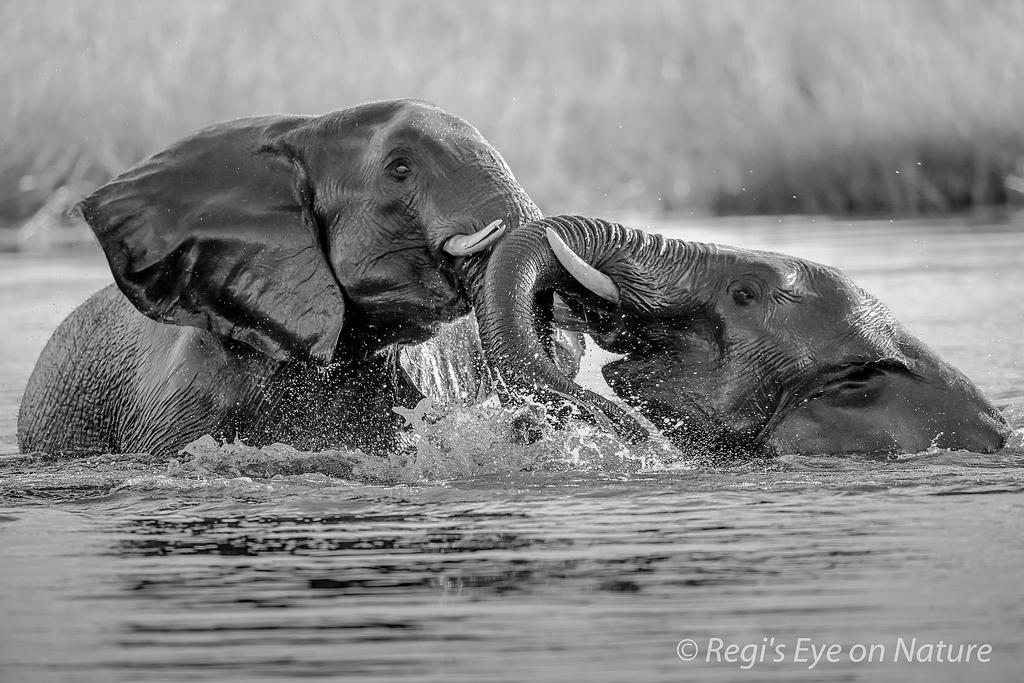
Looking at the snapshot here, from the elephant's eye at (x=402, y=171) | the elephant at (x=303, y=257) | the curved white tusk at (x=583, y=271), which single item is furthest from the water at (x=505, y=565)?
the elephant's eye at (x=402, y=171)

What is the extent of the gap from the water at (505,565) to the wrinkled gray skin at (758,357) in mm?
146

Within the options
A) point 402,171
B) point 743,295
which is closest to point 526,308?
point 402,171

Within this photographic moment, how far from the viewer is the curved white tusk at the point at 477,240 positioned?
7.23 metres

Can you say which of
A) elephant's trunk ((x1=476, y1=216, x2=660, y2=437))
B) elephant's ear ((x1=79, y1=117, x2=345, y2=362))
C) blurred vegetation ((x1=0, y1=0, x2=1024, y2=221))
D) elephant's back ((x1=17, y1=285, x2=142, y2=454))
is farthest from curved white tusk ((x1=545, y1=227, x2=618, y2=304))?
blurred vegetation ((x1=0, y1=0, x2=1024, y2=221))

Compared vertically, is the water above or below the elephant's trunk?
below

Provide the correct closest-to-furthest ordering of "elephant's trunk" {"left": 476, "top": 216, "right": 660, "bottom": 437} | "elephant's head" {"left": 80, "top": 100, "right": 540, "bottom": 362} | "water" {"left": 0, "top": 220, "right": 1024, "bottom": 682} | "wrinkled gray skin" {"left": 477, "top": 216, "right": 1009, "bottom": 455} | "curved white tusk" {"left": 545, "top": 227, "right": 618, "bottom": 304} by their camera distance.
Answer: "water" {"left": 0, "top": 220, "right": 1024, "bottom": 682}
"elephant's trunk" {"left": 476, "top": 216, "right": 660, "bottom": 437}
"curved white tusk" {"left": 545, "top": 227, "right": 618, "bottom": 304}
"elephant's head" {"left": 80, "top": 100, "right": 540, "bottom": 362}
"wrinkled gray skin" {"left": 477, "top": 216, "right": 1009, "bottom": 455}

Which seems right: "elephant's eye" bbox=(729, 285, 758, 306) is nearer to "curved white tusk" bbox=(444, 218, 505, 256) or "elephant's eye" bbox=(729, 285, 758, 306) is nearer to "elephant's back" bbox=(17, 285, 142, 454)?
"curved white tusk" bbox=(444, 218, 505, 256)

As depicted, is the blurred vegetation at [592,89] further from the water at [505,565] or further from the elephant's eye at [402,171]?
the water at [505,565]

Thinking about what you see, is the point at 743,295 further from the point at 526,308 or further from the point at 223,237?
the point at 223,237

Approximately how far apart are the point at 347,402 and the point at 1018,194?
18.6 metres

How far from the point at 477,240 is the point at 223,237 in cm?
108

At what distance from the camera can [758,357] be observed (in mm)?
7680

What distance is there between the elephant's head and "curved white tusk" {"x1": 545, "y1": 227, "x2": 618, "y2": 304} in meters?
0.23

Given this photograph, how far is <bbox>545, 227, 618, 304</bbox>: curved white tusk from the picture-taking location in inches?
283
